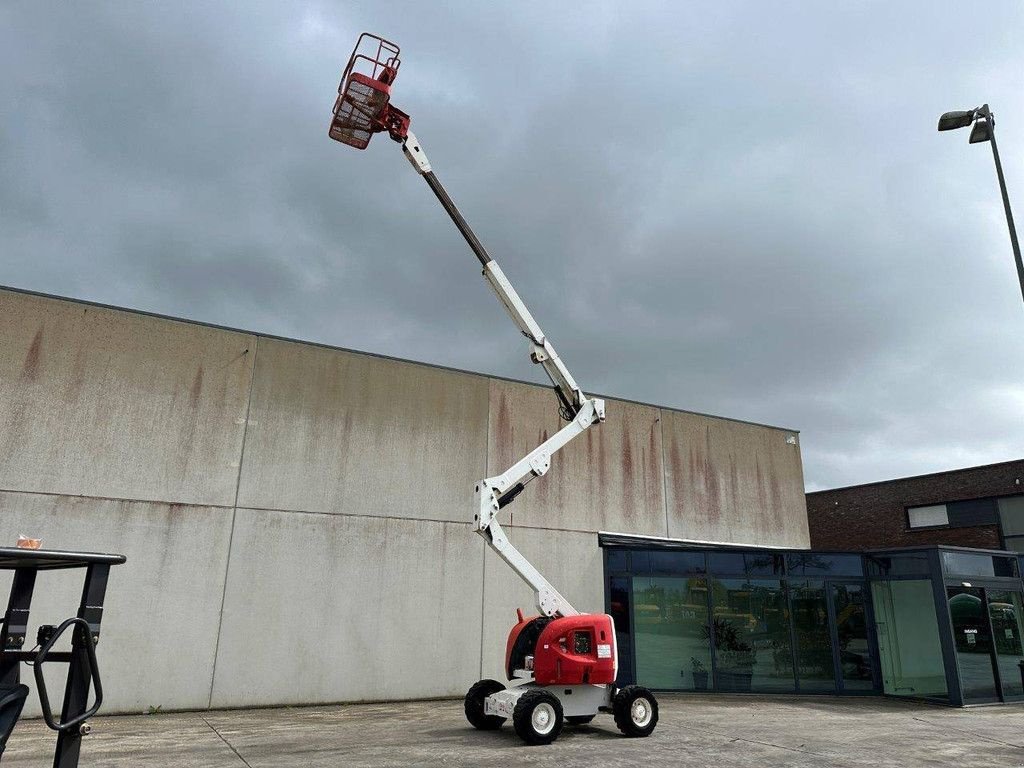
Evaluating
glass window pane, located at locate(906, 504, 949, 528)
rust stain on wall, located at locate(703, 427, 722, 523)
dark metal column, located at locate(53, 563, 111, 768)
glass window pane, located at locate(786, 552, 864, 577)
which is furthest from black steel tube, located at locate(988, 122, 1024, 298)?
glass window pane, located at locate(906, 504, 949, 528)

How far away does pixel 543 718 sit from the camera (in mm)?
9453

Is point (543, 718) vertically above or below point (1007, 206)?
below

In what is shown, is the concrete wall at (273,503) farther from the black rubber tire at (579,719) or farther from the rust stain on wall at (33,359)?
the black rubber tire at (579,719)

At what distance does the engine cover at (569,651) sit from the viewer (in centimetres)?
992

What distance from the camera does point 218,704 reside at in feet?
41.0

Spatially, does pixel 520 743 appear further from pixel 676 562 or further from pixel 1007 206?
pixel 1007 206

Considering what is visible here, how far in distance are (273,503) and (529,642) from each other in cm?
583

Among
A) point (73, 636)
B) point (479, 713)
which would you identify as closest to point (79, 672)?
point (73, 636)

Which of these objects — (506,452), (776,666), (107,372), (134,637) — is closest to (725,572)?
(776,666)

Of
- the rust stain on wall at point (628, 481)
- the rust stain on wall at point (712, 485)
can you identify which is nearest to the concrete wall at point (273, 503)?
the rust stain on wall at point (628, 481)

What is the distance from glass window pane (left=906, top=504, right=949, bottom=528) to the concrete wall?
17.1m

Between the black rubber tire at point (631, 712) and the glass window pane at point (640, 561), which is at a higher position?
the glass window pane at point (640, 561)

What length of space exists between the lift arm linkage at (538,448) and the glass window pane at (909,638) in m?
8.02

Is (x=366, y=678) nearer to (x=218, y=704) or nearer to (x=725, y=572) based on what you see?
(x=218, y=704)
